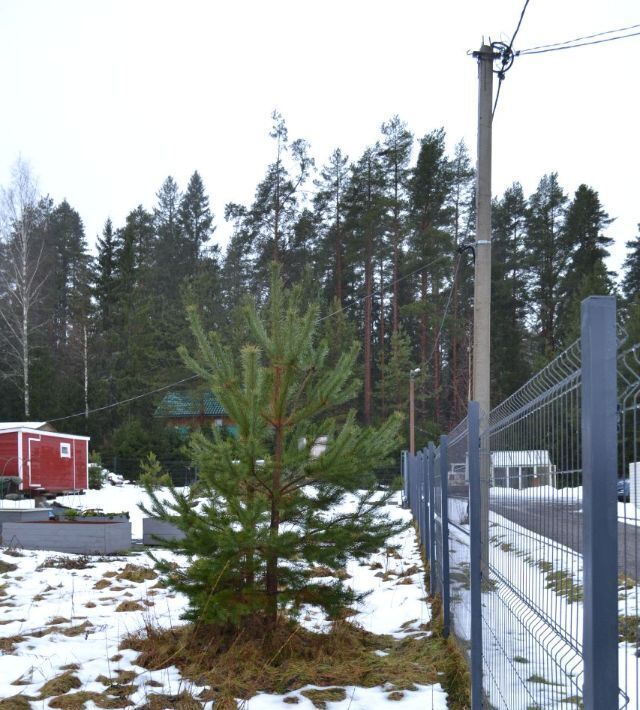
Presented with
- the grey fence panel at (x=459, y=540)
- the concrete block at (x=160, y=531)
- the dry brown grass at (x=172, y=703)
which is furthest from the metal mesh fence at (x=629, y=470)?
the concrete block at (x=160, y=531)

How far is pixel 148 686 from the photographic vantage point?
5.59 metres

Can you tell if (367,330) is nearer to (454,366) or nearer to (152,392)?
(454,366)

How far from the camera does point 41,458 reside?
1197 inches

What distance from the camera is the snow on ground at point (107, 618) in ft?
17.8

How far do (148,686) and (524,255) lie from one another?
41565 millimetres

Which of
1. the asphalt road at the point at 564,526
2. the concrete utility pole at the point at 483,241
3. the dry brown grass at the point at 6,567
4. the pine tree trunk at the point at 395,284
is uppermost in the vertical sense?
the pine tree trunk at the point at 395,284

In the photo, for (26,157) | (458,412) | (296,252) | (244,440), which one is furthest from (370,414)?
(244,440)

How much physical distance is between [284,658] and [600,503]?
497 centimetres

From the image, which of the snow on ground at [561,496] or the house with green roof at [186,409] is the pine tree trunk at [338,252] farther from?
the snow on ground at [561,496]

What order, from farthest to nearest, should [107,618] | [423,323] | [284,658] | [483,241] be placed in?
[423,323] < [483,241] < [107,618] < [284,658]

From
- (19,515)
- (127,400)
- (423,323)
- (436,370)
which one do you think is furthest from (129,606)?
(436,370)

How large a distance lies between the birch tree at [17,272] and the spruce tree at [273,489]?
3224cm

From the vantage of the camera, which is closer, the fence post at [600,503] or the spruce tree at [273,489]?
the fence post at [600,503]

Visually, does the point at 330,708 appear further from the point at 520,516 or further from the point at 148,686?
the point at 520,516
